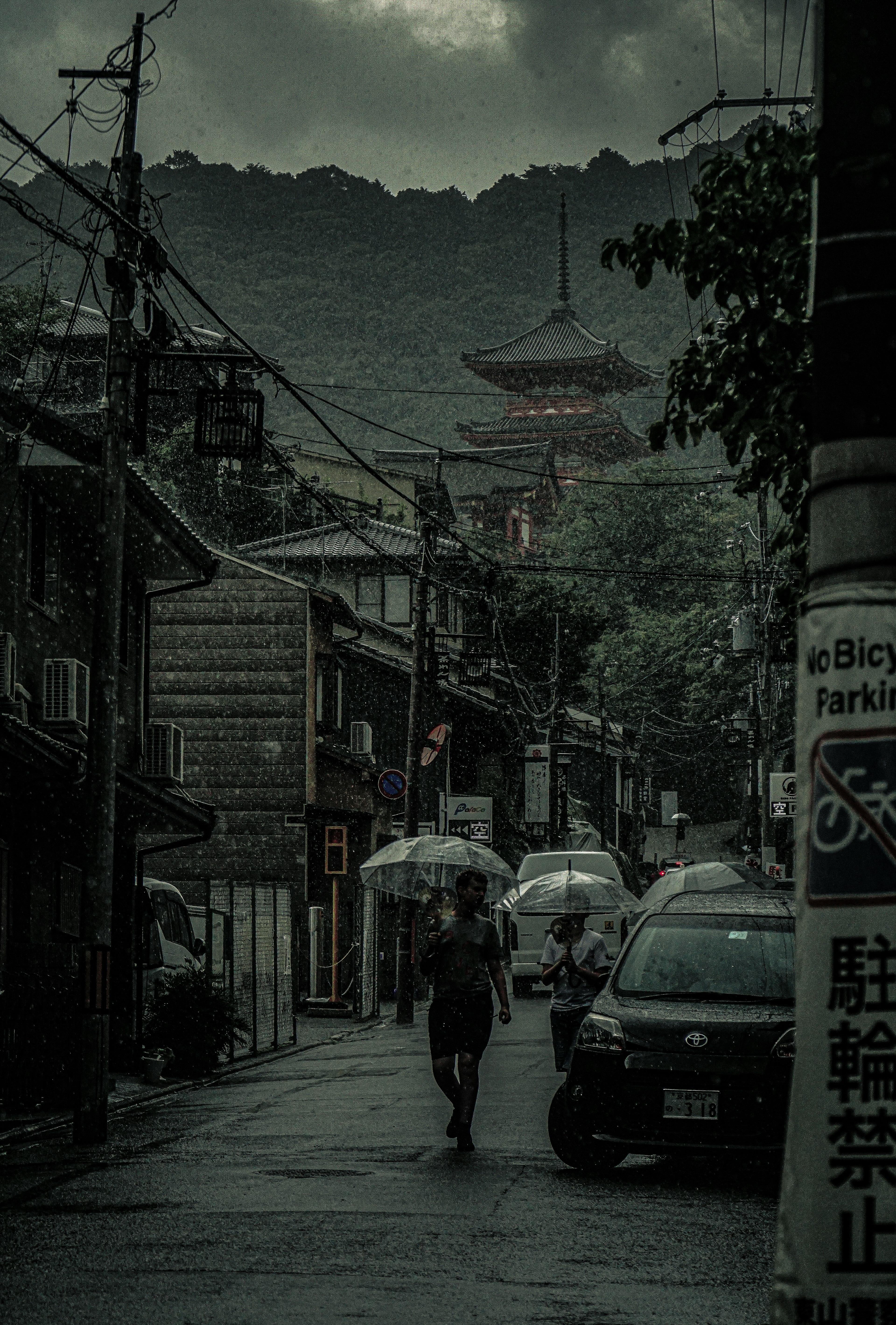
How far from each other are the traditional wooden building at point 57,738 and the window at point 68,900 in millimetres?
35

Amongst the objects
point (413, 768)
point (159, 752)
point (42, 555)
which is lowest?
point (413, 768)

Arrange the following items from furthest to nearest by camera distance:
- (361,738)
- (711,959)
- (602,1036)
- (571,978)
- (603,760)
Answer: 1. (603,760)
2. (361,738)
3. (571,978)
4. (711,959)
5. (602,1036)

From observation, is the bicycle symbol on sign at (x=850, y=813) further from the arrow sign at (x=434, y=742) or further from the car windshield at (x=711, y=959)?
the arrow sign at (x=434, y=742)

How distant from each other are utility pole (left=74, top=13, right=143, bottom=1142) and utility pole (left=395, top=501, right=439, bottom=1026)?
1454cm

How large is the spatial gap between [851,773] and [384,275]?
522 feet

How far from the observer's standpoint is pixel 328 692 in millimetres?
36844

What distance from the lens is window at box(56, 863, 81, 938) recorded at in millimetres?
21375

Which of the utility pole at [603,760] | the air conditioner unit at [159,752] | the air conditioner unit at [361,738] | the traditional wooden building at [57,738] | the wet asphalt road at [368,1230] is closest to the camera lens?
the wet asphalt road at [368,1230]

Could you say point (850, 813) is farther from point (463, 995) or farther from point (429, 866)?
point (429, 866)

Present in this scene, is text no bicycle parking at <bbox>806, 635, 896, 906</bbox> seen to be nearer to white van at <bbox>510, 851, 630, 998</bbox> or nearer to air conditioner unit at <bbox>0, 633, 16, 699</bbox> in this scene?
air conditioner unit at <bbox>0, 633, 16, 699</bbox>

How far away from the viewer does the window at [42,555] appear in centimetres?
2002

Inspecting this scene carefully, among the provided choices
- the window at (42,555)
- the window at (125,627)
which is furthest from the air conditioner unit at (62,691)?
the window at (125,627)

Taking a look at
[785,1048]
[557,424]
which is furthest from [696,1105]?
[557,424]

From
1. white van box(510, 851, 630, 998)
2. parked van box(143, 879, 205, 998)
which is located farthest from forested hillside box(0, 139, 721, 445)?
parked van box(143, 879, 205, 998)
